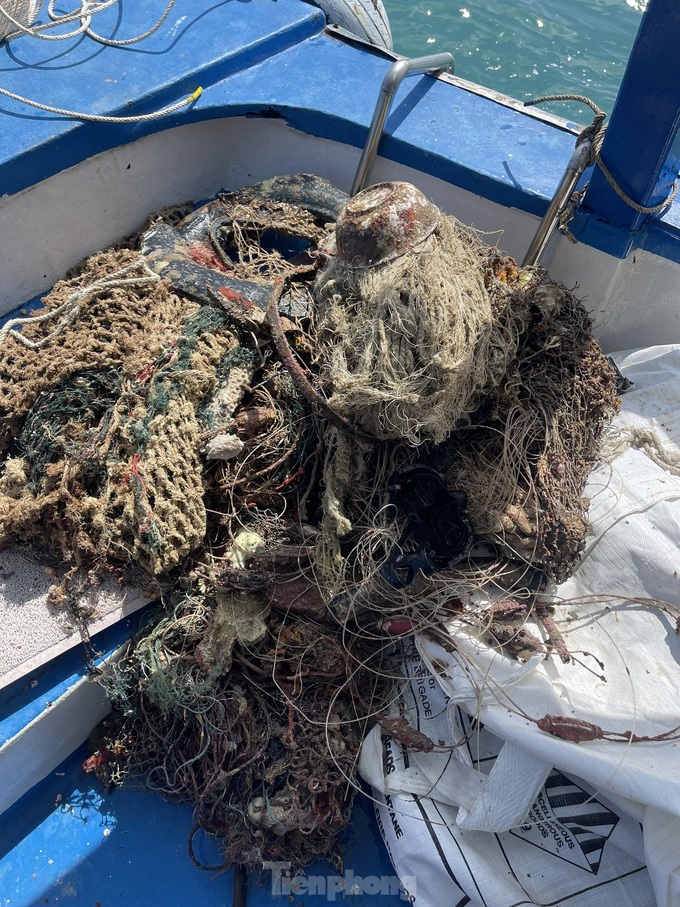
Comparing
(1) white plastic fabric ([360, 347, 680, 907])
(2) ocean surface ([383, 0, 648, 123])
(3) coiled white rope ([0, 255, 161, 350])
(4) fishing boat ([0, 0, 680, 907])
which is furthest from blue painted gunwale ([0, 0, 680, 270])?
(2) ocean surface ([383, 0, 648, 123])

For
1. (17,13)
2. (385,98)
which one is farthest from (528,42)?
(17,13)

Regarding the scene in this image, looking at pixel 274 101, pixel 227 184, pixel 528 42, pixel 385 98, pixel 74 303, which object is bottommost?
pixel 74 303

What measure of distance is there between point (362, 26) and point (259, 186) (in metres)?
1.78

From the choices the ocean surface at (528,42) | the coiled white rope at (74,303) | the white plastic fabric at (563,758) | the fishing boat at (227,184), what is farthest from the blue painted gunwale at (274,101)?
the ocean surface at (528,42)

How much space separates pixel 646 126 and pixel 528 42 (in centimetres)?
547

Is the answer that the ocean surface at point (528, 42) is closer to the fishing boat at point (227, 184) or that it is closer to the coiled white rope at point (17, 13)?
the fishing boat at point (227, 184)

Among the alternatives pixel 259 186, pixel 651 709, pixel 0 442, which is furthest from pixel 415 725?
pixel 259 186

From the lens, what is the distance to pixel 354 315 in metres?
1.84

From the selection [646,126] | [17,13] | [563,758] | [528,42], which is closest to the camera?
[563,758]

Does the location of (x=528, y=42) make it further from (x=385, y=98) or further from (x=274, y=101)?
(x=385, y=98)

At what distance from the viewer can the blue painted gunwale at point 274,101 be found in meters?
2.34

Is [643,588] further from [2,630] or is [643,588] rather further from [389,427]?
[2,630]

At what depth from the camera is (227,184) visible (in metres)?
3.09

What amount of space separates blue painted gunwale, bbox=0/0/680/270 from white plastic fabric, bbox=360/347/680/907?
3.68ft
